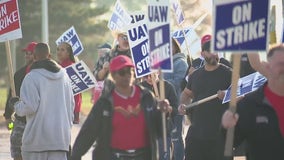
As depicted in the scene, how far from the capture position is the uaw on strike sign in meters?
12.8

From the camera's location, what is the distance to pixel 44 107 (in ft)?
34.7

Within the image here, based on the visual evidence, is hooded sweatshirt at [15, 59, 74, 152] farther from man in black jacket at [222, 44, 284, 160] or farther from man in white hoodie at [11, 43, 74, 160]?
man in black jacket at [222, 44, 284, 160]

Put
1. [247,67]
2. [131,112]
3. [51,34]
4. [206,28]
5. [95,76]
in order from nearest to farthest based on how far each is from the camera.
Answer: [131,112] < [247,67] < [95,76] < [51,34] < [206,28]

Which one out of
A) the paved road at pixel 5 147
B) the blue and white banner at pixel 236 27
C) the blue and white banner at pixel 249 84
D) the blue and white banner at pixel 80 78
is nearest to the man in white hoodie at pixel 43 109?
the blue and white banner at pixel 249 84

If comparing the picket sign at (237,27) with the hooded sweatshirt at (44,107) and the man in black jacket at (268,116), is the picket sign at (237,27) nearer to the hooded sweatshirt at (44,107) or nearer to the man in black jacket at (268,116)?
the man in black jacket at (268,116)

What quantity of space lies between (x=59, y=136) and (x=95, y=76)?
3733mm

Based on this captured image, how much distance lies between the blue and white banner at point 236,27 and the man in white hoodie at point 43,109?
3.33 meters

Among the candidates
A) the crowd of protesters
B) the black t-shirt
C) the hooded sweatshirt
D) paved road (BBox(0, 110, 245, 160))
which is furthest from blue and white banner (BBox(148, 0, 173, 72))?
paved road (BBox(0, 110, 245, 160))

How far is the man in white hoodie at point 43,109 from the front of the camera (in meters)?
10.5

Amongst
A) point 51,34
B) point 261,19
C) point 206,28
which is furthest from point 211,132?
point 206,28

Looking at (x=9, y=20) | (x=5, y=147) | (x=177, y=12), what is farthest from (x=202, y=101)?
(x=5, y=147)

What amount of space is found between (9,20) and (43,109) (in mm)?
2612

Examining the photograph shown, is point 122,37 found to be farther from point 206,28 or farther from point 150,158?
point 206,28

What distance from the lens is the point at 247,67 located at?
490 inches
